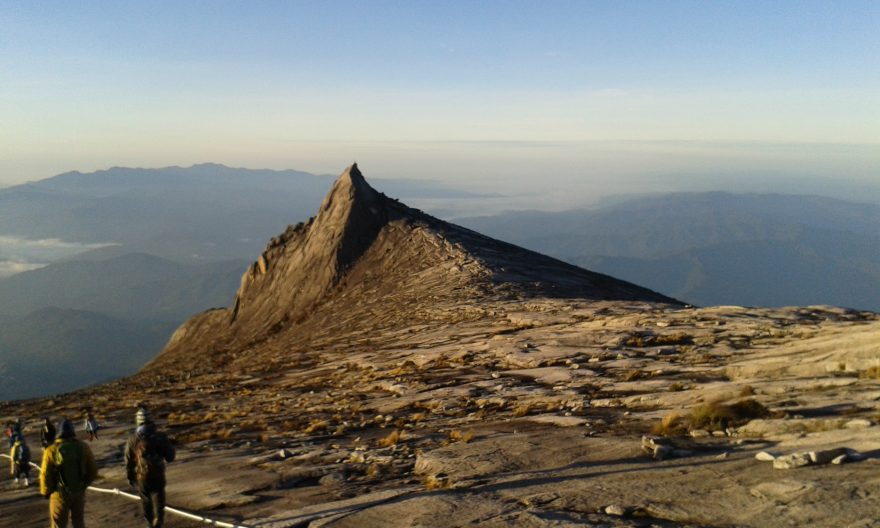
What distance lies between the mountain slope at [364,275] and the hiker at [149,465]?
34409 millimetres

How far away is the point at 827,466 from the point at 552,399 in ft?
35.0

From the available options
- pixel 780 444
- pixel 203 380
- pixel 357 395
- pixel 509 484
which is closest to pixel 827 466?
pixel 780 444

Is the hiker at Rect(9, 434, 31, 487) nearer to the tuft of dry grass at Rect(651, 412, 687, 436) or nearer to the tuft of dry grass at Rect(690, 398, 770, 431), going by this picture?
the tuft of dry grass at Rect(651, 412, 687, 436)

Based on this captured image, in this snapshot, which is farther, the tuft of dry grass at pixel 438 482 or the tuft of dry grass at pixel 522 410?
the tuft of dry grass at pixel 522 410

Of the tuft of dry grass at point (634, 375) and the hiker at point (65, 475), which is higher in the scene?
the hiker at point (65, 475)

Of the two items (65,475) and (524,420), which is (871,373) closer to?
(524,420)

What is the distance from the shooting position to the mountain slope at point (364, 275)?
54.3 meters

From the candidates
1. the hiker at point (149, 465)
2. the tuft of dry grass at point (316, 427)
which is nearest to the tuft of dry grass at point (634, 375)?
the tuft of dry grass at point (316, 427)

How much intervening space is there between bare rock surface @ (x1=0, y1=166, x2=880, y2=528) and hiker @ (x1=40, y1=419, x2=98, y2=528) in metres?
2.08

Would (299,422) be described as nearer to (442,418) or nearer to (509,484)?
(442,418)

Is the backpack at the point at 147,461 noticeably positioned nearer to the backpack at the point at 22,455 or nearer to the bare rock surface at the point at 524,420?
the bare rock surface at the point at 524,420

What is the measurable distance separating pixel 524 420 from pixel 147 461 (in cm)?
1133

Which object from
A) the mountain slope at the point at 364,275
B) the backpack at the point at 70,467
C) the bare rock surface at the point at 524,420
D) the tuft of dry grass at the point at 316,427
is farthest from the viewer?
the mountain slope at the point at 364,275

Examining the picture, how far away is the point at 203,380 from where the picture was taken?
44719mm
